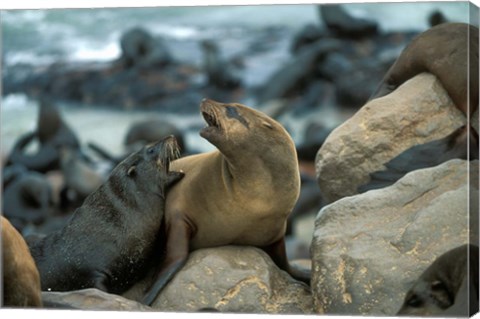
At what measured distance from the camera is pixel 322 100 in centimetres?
965

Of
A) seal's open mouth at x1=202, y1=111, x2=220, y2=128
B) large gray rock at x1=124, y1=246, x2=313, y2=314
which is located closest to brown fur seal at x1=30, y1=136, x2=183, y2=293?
large gray rock at x1=124, y1=246, x2=313, y2=314

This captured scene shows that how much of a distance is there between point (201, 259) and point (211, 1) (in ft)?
5.45

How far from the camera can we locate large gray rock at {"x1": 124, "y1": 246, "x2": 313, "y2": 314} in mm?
7734

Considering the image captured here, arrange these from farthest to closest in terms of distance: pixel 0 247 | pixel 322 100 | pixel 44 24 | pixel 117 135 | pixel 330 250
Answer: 1. pixel 117 135
2. pixel 322 100
3. pixel 44 24
4. pixel 330 250
5. pixel 0 247

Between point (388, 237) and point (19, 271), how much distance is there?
2.22 metres

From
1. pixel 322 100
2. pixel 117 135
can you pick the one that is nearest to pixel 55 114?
pixel 117 135

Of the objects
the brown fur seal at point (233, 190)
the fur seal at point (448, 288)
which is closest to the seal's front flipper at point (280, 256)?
the brown fur seal at point (233, 190)

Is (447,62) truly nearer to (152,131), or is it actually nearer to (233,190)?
(233,190)

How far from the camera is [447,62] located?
8188mm

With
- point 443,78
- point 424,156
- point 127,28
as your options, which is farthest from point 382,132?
point 127,28

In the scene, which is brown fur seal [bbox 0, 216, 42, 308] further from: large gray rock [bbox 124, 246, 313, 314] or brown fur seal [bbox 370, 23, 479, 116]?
brown fur seal [bbox 370, 23, 479, 116]

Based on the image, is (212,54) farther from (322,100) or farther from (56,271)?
(56,271)

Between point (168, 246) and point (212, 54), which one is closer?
point (168, 246)

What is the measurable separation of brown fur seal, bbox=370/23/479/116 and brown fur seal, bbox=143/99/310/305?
114 centimetres
